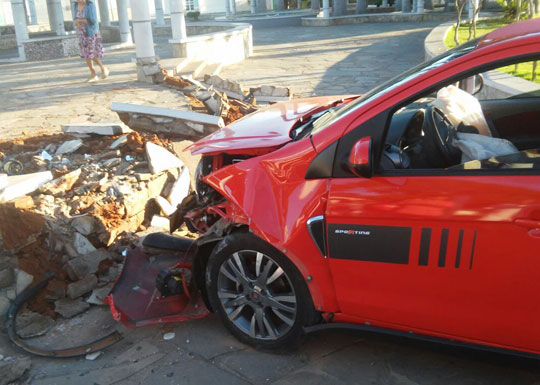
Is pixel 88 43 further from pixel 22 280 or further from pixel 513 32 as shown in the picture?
pixel 513 32

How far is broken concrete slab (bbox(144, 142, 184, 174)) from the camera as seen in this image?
20.7ft

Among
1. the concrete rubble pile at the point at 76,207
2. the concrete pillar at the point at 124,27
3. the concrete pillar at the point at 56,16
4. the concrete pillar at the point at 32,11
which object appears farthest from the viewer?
the concrete pillar at the point at 32,11

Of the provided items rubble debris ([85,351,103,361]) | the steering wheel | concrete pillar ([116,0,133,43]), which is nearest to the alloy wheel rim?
rubble debris ([85,351,103,361])

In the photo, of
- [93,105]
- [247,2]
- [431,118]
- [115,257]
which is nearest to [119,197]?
[115,257]

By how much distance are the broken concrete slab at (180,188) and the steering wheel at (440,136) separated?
11.2ft

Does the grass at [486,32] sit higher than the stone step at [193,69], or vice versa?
the grass at [486,32]

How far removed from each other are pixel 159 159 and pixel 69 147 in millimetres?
1261

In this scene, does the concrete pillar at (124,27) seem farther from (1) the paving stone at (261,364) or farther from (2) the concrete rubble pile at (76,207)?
(1) the paving stone at (261,364)

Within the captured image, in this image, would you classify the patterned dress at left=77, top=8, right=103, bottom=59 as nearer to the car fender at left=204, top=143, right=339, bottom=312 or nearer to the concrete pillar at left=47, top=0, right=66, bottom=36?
the car fender at left=204, top=143, right=339, bottom=312

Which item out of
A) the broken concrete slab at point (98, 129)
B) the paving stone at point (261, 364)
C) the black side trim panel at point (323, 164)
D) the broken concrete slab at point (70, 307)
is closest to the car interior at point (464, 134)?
the black side trim panel at point (323, 164)

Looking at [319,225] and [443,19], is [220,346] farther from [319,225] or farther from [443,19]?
[443,19]

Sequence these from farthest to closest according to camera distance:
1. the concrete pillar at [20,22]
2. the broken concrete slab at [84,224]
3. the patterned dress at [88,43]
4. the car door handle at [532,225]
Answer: the concrete pillar at [20,22] → the patterned dress at [88,43] → the broken concrete slab at [84,224] → the car door handle at [532,225]

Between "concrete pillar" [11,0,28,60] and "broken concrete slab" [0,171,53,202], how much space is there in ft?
45.6

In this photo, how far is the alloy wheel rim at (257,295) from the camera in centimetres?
343
